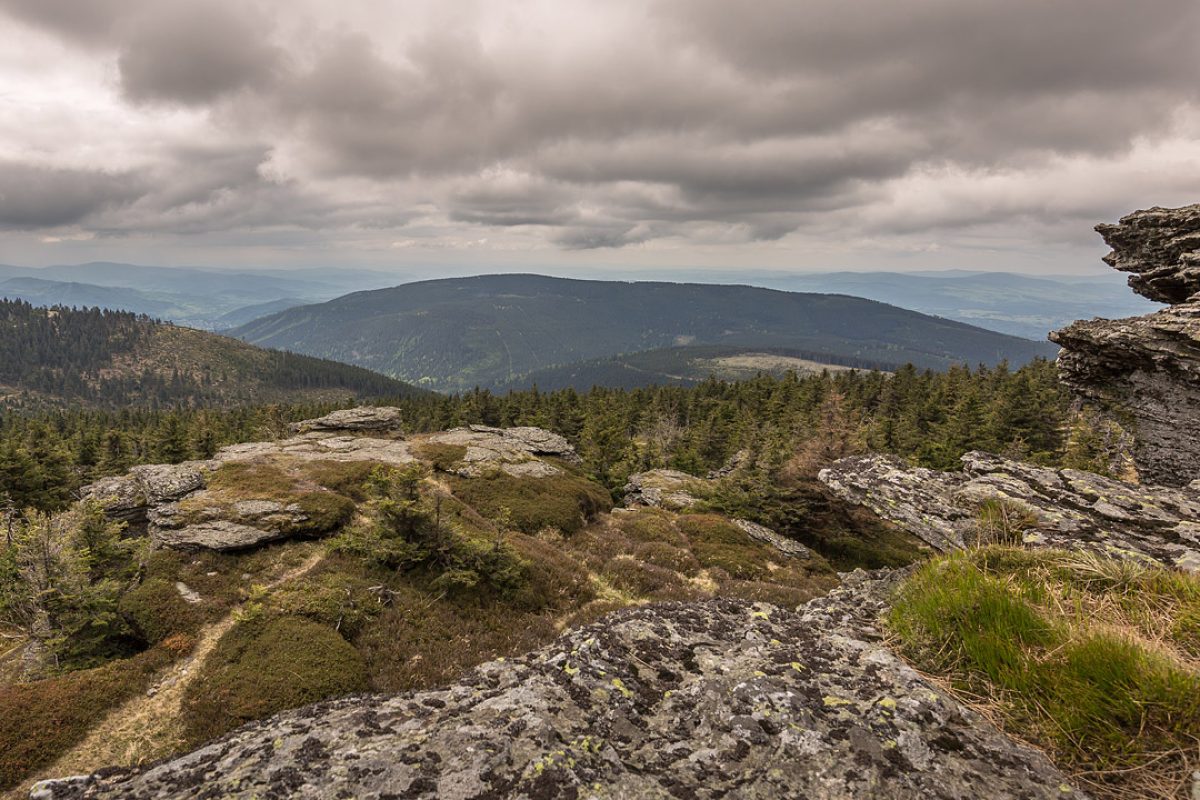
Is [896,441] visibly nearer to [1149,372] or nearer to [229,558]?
[1149,372]

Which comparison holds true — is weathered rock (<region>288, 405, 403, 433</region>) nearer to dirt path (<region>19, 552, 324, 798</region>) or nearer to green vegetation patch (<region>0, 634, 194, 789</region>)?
green vegetation patch (<region>0, 634, 194, 789</region>)

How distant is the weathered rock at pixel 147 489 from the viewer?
21.5 metres

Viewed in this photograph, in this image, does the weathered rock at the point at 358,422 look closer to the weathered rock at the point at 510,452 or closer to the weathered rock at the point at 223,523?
the weathered rock at the point at 510,452

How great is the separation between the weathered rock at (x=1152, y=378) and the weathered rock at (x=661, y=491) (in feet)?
96.1

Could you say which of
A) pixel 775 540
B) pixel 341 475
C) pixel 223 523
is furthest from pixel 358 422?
pixel 775 540

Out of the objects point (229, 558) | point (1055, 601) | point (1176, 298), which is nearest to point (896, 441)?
point (1176, 298)

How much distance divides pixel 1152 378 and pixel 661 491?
35.8 m

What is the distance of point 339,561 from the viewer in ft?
55.7

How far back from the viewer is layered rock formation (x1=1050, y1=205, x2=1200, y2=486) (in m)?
11.6

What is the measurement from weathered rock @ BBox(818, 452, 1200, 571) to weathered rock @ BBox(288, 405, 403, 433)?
42.1m

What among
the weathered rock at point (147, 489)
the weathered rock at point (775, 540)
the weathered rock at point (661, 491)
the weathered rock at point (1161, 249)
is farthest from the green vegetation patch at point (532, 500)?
the weathered rock at point (1161, 249)

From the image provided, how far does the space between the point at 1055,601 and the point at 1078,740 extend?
1873 mm

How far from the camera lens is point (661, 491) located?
45781mm

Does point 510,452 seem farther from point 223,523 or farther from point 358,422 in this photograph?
point 223,523
